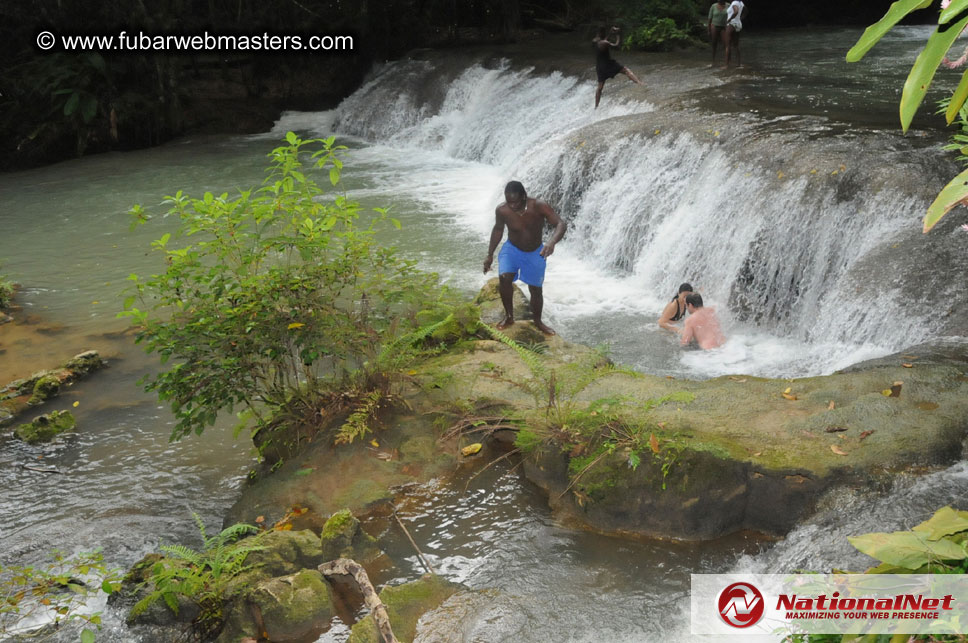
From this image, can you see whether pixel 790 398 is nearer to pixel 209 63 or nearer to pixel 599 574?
pixel 599 574

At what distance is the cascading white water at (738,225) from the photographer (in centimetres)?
748

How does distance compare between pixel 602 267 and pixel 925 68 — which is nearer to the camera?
pixel 925 68

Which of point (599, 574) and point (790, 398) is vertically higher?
point (790, 398)

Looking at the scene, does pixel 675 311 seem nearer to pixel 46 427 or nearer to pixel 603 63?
pixel 46 427

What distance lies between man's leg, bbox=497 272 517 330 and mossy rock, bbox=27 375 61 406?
166 inches

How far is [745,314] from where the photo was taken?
341 inches

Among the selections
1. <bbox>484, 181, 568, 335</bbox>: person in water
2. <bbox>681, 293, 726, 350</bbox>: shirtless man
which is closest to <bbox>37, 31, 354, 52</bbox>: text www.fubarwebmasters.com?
<bbox>484, 181, 568, 335</bbox>: person in water

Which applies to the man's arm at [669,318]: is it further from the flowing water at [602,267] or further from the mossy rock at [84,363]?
the mossy rock at [84,363]

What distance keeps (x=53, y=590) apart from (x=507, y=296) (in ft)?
14.4

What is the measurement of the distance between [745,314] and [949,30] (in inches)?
275

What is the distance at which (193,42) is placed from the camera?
20984 mm

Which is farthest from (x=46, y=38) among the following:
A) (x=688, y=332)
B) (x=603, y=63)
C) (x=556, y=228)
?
(x=688, y=332)

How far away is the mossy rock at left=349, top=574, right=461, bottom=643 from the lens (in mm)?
3967

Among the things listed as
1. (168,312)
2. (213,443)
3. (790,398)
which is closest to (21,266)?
(168,312)
